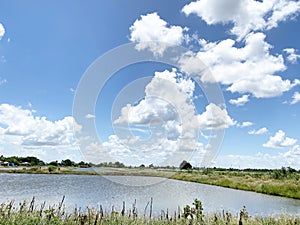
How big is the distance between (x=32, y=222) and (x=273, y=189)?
27.5 meters

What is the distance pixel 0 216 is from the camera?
6.98 meters

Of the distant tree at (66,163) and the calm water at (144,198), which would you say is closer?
the calm water at (144,198)

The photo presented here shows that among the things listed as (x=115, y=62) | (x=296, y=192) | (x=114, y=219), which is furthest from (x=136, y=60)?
(x=296, y=192)

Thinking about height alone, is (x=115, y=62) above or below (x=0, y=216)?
above

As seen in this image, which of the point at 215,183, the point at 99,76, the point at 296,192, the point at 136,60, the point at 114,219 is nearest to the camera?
the point at 114,219

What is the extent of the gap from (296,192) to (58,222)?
991 inches

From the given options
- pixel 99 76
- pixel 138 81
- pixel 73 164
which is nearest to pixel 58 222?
pixel 99 76

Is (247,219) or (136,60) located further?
(136,60)

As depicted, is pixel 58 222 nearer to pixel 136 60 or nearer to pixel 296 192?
pixel 136 60

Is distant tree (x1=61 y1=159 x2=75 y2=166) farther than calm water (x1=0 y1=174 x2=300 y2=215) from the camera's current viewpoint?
Yes

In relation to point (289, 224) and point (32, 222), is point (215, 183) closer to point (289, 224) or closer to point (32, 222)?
point (289, 224)

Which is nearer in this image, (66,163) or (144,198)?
(144,198)

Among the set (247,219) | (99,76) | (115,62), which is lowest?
(247,219)

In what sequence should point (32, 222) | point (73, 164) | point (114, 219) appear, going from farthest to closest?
point (73, 164) < point (114, 219) < point (32, 222)
